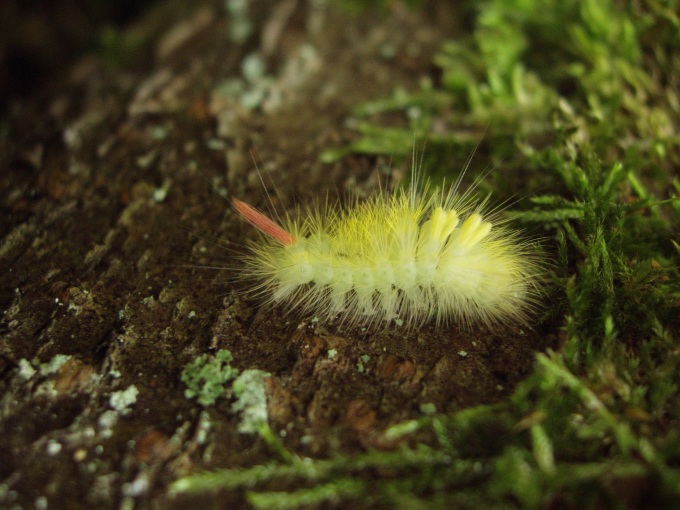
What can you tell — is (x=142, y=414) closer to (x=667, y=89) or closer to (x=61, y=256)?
(x=61, y=256)

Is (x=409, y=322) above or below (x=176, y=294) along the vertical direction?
A: below

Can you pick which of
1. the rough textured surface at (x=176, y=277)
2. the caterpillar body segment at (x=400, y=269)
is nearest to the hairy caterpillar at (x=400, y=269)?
the caterpillar body segment at (x=400, y=269)

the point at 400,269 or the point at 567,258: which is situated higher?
the point at 400,269

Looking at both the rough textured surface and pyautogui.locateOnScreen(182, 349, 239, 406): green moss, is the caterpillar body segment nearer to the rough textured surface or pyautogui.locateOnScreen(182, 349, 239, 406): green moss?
the rough textured surface

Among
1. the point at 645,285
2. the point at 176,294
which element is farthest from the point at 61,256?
the point at 645,285

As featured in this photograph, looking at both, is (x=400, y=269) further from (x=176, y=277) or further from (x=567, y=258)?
(x=176, y=277)

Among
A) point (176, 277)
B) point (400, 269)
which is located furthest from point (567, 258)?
point (176, 277)

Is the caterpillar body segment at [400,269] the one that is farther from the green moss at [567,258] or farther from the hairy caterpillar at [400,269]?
the green moss at [567,258]
